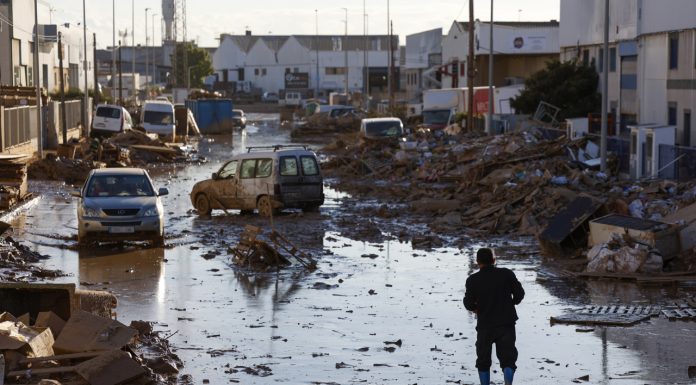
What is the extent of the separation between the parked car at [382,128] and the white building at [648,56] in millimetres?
9983

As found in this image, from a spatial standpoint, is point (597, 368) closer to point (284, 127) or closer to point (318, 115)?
point (318, 115)

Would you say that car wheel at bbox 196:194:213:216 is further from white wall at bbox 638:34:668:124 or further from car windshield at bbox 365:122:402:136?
car windshield at bbox 365:122:402:136

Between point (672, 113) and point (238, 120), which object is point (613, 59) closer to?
point (672, 113)

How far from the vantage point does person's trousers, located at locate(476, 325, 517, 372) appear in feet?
39.1

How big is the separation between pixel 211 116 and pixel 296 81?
7437 cm

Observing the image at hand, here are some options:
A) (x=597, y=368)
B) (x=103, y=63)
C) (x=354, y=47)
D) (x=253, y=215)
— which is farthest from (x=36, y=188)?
(x=103, y=63)

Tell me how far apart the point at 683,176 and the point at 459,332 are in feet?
59.1

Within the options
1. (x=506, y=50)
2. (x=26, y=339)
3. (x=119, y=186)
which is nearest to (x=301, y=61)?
(x=506, y=50)

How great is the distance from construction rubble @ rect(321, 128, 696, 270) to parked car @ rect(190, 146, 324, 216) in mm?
3263

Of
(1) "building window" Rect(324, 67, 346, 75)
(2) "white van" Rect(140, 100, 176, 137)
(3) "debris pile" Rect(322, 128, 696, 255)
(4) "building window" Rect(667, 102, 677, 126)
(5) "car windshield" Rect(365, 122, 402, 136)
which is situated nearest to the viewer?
(3) "debris pile" Rect(322, 128, 696, 255)

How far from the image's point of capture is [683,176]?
32469 mm

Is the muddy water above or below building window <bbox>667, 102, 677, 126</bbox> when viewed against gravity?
below

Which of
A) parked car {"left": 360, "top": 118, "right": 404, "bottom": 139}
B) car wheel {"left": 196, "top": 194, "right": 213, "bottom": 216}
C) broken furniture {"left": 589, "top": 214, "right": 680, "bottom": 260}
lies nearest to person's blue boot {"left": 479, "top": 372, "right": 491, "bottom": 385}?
broken furniture {"left": 589, "top": 214, "right": 680, "bottom": 260}

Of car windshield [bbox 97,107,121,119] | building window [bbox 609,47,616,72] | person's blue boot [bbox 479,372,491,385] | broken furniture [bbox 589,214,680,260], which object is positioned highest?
building window [bbox 609,47,616,72]
